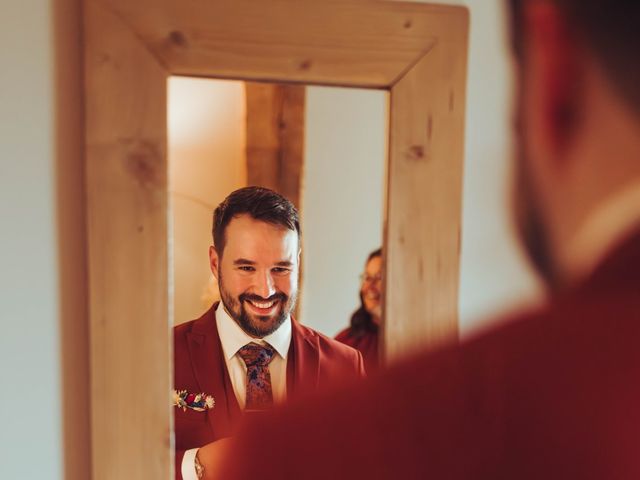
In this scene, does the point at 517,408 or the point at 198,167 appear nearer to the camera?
the point at 517,408

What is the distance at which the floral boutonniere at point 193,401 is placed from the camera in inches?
31.0

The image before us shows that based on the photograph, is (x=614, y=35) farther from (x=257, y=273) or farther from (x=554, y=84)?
(x=257, y=273)

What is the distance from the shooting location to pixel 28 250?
734 millimetres

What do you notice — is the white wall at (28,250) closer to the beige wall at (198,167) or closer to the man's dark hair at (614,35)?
the beige wall at (198,167)

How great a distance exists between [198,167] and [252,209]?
0.08 meters

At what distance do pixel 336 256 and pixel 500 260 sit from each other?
235 mm

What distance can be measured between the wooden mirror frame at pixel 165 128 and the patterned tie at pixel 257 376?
0.10 metres

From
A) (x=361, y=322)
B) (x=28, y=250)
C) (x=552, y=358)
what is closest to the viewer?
(x=552, y=358)

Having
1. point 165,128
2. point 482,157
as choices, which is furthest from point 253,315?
point 482,157

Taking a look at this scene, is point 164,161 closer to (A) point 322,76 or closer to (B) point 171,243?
(B) point 171,243

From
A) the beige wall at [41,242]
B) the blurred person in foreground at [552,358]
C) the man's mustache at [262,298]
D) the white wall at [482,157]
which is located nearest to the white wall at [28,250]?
the beige wall at [41,242]

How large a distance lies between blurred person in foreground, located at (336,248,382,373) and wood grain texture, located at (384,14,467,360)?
0.9 inches

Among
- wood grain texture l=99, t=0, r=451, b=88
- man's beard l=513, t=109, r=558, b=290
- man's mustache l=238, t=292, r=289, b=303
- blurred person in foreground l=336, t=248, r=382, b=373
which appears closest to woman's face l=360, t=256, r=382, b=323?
blurred person in foreground l=336, t=248, r=382, b=373

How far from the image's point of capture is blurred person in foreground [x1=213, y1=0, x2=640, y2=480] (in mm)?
171
